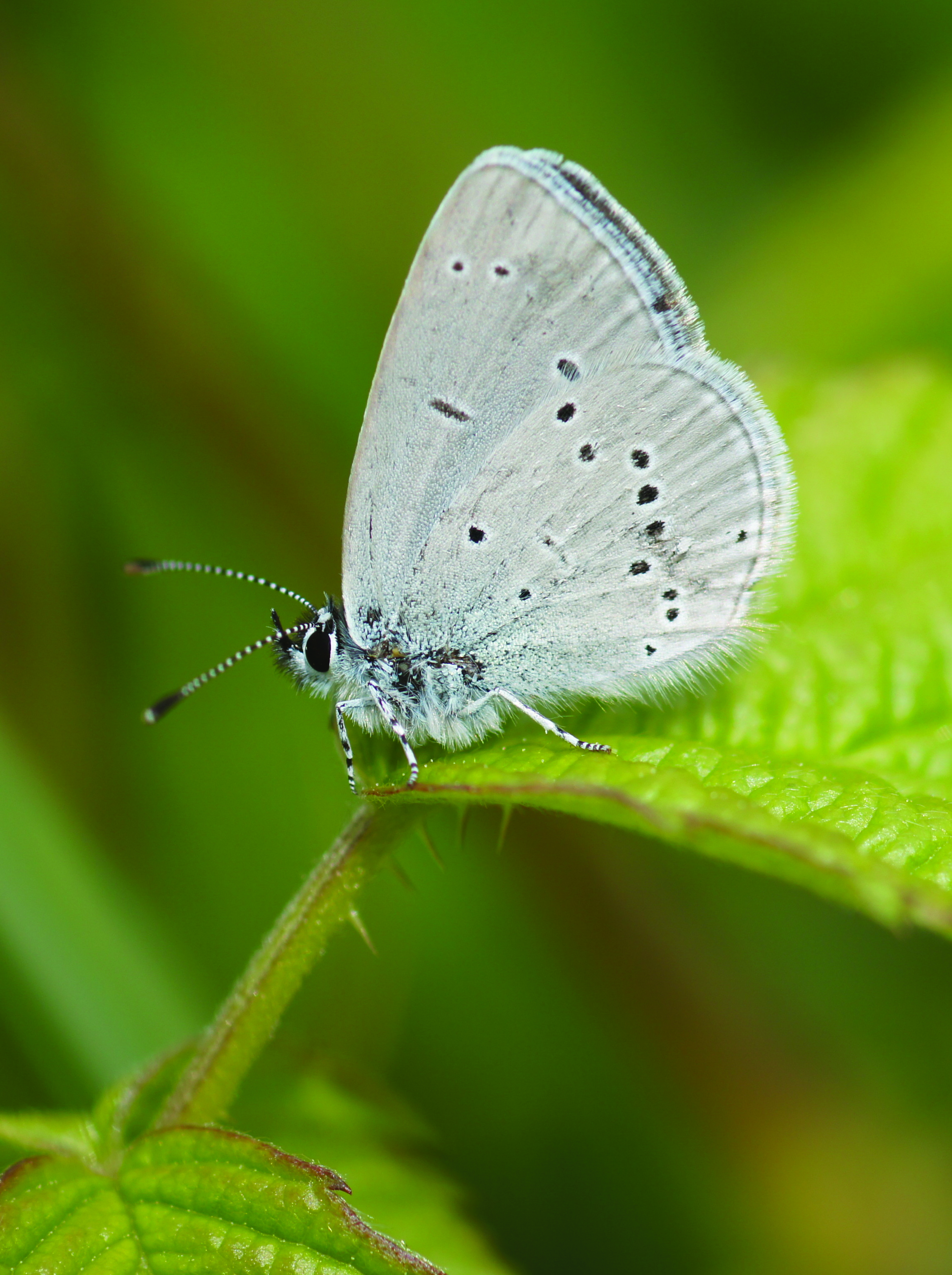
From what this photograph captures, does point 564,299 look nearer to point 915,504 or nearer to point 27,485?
point 915,504

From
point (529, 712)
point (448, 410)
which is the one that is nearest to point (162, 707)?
point (529, 712)

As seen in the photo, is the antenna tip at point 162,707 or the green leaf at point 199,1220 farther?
the antenna tip at point 162,707

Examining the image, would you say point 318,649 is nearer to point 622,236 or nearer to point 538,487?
point 538,487

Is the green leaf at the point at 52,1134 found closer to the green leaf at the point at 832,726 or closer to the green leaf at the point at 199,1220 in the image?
the green leaf at the point at 199,1220

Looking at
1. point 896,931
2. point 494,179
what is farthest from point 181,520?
point 896,931

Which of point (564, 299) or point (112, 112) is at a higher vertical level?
point (112, 112)

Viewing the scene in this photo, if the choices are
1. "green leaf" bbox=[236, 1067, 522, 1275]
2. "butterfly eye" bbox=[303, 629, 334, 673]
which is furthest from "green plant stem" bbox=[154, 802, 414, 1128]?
"butterfly eye" bbox=[303, 629, 334, 673]

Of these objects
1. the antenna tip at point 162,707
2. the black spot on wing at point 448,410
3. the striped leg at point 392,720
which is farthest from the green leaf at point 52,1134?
the black spot on wing at point 448,410
